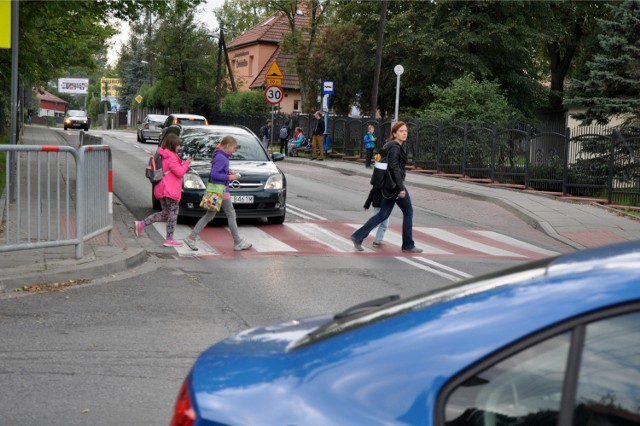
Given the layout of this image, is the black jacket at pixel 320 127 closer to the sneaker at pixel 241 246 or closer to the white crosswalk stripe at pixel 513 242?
the white crosswalk stripe at pixel 513 242

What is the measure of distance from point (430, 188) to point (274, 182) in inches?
424

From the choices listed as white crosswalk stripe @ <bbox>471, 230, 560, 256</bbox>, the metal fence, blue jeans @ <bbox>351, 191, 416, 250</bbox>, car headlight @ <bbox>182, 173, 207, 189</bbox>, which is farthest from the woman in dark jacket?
the metal fence

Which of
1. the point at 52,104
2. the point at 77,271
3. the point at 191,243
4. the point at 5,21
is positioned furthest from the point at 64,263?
the point at 52,104

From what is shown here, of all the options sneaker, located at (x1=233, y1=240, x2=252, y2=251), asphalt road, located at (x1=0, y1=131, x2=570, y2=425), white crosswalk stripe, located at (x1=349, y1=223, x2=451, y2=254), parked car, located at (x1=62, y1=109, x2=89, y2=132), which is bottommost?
asphalt road, located at (x1=0, y1=131, x2=570, y2=425)

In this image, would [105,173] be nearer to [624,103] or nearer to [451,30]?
[624,103]

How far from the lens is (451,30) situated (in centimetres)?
4175

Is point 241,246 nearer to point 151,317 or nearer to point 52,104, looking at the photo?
point 151,317

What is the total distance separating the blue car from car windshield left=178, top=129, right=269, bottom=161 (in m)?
13.3

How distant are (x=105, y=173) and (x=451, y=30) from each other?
32.7m

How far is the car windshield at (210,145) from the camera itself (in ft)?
51.7

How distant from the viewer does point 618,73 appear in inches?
1037

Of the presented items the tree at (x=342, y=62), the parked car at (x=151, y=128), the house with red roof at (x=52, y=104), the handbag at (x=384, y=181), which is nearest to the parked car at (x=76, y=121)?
the parked car at (x=151, y=128)

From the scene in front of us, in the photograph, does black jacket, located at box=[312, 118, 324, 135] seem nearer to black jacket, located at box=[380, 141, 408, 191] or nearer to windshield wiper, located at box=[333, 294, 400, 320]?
black jacket, located at box=[380, 141, 408, 191]

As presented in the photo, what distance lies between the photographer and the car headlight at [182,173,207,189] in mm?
14469
